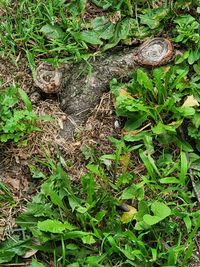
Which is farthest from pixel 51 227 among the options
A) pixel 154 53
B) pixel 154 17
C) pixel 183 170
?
pixel 154 17

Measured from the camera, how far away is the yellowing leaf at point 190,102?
3.24 m

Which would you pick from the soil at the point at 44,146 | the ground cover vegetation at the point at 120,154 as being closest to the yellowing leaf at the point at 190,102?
the ground cover vegetation at the point at 120,154

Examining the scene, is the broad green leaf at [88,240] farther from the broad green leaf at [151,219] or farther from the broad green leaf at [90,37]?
the broad green leaf at [90,37]

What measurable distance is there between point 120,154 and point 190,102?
0.56 metres

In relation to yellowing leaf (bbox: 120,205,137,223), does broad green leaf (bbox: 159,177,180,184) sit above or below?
above

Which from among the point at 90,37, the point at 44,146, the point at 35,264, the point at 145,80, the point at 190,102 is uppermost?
the point at 90,37

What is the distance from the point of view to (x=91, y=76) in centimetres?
354

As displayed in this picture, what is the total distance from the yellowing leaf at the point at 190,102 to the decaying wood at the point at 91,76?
0.33 metres

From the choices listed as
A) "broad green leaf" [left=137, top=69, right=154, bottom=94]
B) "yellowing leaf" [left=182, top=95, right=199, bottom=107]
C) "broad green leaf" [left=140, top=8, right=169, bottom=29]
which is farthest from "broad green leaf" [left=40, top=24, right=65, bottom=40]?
"yellowing leaf" [left=182, top=95, right=199, bottom=107]

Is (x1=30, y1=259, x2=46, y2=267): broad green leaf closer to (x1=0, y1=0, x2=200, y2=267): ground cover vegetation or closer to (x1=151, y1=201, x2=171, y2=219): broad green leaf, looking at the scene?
(x1=0, y1=0, x2=200, y2=267): ground cover vegetation

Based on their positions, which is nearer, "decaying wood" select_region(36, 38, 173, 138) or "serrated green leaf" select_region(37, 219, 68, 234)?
"serrated green leaf" select_region(37, 219, 68, 234)

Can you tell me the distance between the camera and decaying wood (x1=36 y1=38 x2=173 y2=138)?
3.47 m

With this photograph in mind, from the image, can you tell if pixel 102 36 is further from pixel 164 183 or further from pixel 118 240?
pixel 118 240

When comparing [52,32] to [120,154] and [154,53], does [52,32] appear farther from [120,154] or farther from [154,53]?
[120,154]
